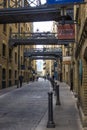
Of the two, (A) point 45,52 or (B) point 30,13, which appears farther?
(A) point 45,52

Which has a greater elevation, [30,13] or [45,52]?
[30,13]

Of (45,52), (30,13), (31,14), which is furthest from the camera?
(45,52)

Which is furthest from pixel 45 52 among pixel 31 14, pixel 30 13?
pixel 30 13

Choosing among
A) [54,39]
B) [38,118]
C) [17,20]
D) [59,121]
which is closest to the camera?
[59,121]

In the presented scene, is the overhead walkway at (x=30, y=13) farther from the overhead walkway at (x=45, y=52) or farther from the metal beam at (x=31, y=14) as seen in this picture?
the overhead walkway at (x=45, y=52)

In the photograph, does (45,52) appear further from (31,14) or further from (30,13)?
(30,13)

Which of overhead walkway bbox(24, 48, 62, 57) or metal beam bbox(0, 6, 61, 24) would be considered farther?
overhead walkway bbox(24, 48, 62, 57)

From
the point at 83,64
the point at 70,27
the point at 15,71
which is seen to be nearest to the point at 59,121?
the point at 83,64

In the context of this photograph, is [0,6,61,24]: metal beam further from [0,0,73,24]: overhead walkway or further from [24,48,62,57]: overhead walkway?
[24,48,62,57]: overhead walkway

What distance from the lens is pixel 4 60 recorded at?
1657 inches

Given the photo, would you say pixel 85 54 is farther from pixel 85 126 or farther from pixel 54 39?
pixel 54 39

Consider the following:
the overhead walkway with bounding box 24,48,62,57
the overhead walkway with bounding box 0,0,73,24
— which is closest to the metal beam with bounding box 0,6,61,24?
the overhead walkway with bounding box 0,0,73,24

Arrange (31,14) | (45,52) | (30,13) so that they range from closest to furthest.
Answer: (30,13), (31,14), (45,52)

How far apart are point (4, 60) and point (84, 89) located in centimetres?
3009
